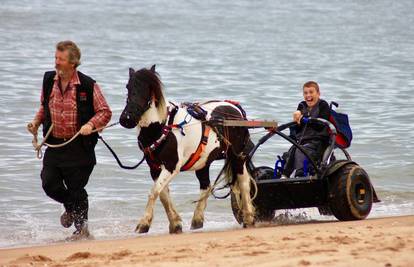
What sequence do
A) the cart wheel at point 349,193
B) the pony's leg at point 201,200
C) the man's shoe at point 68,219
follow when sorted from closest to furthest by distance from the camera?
the man's shoe at point 68,219 < the cart wheel at point 349,193 < the pony's leg at point 201,200

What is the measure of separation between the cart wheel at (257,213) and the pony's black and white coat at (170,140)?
19 centimetres

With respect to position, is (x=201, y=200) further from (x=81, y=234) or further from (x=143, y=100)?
(x=143, y=100)

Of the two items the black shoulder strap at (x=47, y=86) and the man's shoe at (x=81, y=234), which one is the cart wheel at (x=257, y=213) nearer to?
the man's shoe at (x=81, y=234)

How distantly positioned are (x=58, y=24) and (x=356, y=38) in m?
11.1

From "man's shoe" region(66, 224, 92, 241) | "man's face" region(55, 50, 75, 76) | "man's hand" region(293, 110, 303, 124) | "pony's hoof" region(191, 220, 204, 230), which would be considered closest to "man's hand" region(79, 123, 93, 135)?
"man's face" region(55, 50, 75, 76)

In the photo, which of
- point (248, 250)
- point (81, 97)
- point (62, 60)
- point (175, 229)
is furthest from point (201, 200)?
point (248, 250)

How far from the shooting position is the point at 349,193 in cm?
1015

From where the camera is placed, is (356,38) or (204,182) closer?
(204,182)

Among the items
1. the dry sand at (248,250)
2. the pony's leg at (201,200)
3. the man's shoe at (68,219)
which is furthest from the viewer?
the pony's leg at (201,200)

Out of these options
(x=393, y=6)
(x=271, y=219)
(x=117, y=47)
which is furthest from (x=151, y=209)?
(x=393, y=6)

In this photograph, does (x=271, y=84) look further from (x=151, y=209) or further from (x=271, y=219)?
(x=151, y=209)

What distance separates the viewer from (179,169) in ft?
30.9

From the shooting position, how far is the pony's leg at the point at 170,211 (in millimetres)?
9625

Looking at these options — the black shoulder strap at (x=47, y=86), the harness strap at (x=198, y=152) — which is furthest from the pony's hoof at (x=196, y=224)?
the black shoulder strap at (x=47, y=86)
